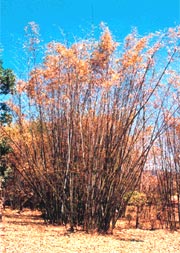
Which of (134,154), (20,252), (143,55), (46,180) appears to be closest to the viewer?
(20,252)

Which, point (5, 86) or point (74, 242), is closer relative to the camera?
point (74, 242)

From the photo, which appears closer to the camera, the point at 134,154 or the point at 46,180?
the point at 46,180

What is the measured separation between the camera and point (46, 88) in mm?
7492

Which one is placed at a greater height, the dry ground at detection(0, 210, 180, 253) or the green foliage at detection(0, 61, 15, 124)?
the green foliage at detection(0, 61, 15, 124)

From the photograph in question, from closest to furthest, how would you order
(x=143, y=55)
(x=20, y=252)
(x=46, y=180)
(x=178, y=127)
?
(x=20, y=252)
(x=143, y=55)
(x=46, y=180)
(x=178, y=127)

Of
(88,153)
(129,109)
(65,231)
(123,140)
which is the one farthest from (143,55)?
(65,231)

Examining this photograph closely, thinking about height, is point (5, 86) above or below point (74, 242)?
above

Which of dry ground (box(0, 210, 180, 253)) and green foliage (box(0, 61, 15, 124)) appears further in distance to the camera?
green foliage (box(0, 61, 15, 124))

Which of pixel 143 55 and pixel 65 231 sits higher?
pixel 143 55

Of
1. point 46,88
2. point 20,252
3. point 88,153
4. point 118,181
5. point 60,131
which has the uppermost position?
point 46,88

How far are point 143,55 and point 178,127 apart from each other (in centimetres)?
262

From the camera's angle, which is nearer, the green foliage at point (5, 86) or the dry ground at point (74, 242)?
the dry ground at point (74, 242)

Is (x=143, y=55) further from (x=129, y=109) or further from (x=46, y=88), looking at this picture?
(x=46, y=88)

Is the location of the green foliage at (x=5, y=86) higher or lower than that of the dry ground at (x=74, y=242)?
higher
